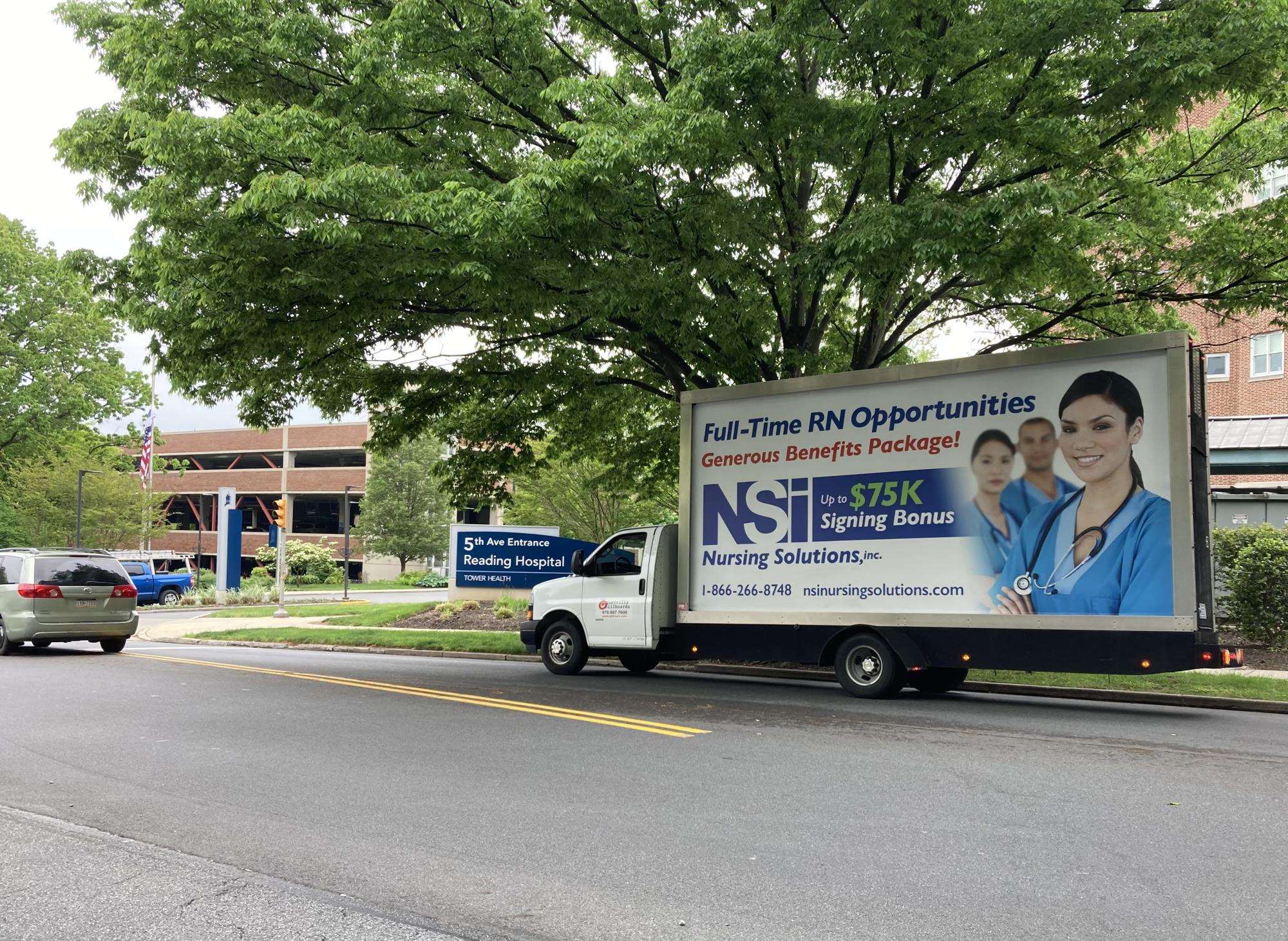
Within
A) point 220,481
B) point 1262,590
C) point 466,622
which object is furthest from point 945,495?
point 220,481

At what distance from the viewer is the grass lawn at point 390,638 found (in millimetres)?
18734

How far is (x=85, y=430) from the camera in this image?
4806cm

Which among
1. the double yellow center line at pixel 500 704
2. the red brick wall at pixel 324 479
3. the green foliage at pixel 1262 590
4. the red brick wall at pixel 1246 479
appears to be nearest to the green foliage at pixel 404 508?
the red brick wall at pixel 324 479

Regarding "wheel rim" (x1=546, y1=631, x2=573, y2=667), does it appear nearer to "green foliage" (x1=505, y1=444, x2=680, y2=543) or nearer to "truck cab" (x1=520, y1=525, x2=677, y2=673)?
"truck cab" (x1=520, y1=525, x2=677, y2=673)

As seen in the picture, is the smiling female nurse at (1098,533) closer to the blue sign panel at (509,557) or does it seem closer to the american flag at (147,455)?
the blue sign panel at (509,557)

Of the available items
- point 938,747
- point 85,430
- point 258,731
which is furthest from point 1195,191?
point 85,430

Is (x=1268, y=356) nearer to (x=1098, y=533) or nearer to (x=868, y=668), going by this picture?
(x=1098, y=533)

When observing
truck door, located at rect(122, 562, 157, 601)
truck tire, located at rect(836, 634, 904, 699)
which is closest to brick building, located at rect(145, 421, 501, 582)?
truck door, located at rect(122, 562, 157, 601)

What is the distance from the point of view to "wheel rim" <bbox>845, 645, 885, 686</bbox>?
11.5 m

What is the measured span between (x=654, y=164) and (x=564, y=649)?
23.0 feet

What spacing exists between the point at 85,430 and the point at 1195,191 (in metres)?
47.9

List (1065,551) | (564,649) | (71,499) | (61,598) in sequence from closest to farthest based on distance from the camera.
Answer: (1065,551)
(564,649)
(61,598)
(71,499)

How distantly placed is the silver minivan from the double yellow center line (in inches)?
106

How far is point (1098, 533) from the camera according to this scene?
995cm
